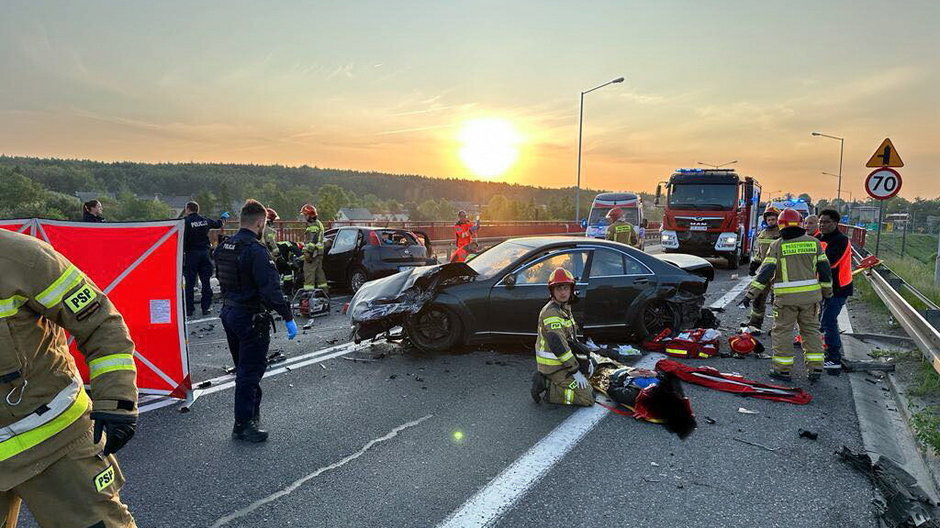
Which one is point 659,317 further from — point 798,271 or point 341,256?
point 341,256

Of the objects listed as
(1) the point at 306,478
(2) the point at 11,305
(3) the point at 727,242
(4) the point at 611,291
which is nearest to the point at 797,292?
(4) the point at 611,291

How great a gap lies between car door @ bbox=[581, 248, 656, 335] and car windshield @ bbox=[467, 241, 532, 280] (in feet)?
3.13

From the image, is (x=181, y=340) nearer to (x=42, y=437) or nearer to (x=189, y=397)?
(x=189, y=397)

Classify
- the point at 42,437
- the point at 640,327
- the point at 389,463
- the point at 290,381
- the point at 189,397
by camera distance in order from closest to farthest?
the point at 42,437
the point at 389,463
the point at 189,397
the point at 290,381
the point at 640,327

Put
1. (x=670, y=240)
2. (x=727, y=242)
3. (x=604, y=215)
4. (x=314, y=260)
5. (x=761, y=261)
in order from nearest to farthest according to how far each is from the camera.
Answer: (x=761, y=261) < (x=314, y=260) < (x=727, y=242) < (x=670, y=240) < (x=604, y=215)

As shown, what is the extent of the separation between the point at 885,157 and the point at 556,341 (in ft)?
30.9

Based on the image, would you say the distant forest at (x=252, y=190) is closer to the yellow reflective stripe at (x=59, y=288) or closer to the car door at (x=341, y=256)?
the car door at (x=341, y=256)

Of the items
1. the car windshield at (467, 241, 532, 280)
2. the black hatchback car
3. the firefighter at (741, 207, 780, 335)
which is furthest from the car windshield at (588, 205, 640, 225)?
the car windshield at (467, 241, 532, 280)

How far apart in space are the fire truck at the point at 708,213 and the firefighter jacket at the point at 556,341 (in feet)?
41.5

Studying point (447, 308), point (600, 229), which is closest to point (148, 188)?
point (600, 229)

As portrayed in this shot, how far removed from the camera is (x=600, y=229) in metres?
19.1

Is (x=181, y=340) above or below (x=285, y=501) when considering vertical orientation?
above

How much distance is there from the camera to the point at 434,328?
650cm

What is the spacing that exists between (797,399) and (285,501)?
4490mm
